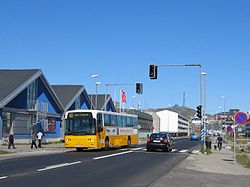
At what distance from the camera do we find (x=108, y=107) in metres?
83.0

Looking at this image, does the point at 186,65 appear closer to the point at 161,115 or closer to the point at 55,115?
the point at 55,115

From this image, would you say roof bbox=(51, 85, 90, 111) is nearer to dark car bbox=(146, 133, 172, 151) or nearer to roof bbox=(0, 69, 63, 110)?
roof bbox=(0, 69, 63, 110)

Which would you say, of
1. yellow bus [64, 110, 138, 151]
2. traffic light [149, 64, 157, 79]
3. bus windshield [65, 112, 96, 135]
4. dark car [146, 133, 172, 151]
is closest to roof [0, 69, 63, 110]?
bus windshield [65, 112, 96, 135]

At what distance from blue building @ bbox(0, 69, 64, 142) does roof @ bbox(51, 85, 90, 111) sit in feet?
13.3

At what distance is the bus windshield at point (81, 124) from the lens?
3200 cm

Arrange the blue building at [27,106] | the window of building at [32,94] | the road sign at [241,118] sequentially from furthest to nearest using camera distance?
the window of building at [32,94] < the blue building at [27,106] < the road sign at [241,118]

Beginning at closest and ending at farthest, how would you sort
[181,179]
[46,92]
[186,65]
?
1. [181,179]
2. [186,65]
3. [46,92]

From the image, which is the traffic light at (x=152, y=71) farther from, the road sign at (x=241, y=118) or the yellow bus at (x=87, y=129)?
the road sign at (x=241, y=118)

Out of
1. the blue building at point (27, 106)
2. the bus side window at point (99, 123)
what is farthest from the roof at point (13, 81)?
the bus side window at point (99, 123)

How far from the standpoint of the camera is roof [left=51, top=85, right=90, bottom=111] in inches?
2393

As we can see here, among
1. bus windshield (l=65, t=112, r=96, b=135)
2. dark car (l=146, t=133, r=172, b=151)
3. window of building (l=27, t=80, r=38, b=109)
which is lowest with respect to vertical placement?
dark car (l=146, t=133, r=172, b=151)

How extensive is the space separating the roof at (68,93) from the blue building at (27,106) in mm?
4060

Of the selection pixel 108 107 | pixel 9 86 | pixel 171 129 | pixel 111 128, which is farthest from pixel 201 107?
pixel 171 129

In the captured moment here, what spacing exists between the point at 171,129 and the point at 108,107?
63430 millimetres
